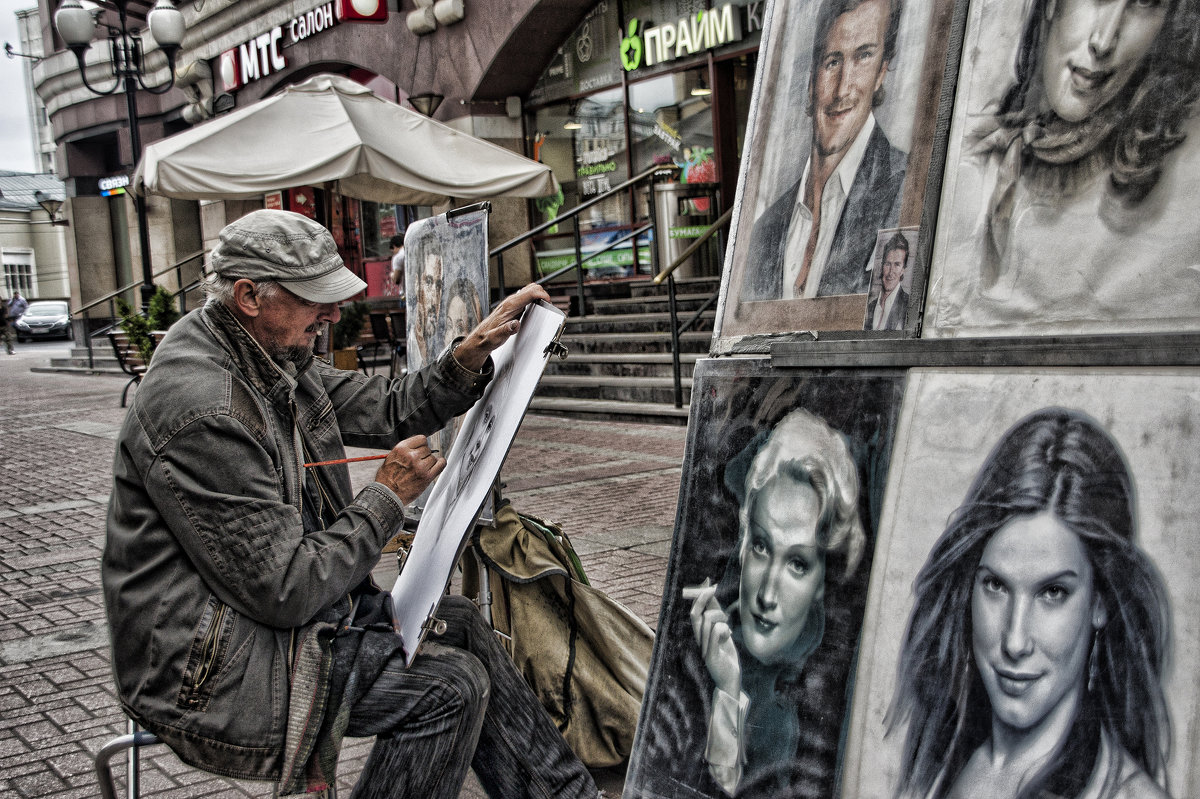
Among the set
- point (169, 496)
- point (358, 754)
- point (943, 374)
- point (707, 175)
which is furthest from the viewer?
point (707, 175)

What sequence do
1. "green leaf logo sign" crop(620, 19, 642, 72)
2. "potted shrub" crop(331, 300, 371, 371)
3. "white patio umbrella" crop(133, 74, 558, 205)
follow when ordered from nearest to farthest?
"white patio umbrella" crop(133, 74, 558, 205)
"potted shrub" crop(331, 300, 371, 371)
"green leaf logo sign" crop(620, 19, 642, 72)

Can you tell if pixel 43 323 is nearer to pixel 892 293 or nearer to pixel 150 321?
pixel 150 321

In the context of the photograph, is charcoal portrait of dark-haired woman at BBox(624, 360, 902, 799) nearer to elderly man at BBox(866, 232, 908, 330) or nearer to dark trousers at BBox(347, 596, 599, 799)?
elderly man at BBox(866, 232, 908, 330)

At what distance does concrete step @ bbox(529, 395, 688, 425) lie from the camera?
961cm

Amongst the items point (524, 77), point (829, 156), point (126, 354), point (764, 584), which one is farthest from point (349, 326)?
point (764, 584)

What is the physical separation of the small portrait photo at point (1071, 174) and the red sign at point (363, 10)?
1505cm

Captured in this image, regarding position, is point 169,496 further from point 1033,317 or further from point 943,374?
point 1033,317

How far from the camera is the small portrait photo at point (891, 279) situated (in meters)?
1.79

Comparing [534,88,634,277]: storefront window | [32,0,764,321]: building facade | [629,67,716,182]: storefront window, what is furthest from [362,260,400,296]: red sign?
[629,67,716,182]: storefront window

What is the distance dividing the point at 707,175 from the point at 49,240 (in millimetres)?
56372

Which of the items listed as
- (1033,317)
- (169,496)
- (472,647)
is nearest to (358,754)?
(472,647)

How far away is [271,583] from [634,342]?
31.1 ft

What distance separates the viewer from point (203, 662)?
206 centimetres

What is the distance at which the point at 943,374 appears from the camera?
1654mm
